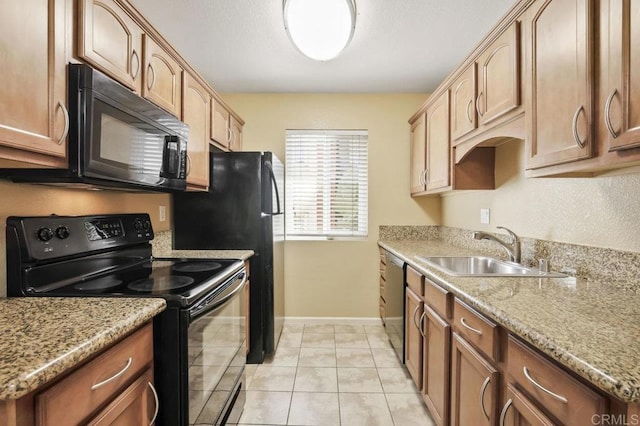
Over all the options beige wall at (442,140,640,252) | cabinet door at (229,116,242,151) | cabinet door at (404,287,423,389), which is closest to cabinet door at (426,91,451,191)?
beige wall at (442,140,640,252)

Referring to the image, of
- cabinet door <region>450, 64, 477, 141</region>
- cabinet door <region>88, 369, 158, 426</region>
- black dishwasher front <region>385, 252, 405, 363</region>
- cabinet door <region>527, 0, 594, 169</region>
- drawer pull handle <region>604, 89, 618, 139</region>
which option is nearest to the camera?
cabinet door <region>88, 369, 158, 426</region>

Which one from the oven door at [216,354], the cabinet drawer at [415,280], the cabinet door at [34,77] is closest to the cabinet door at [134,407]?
the oven door at [216,354]

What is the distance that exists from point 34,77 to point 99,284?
0.83 metres

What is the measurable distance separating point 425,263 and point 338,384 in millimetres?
1047

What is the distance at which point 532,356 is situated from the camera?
93 centimetres

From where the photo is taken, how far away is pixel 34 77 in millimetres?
998

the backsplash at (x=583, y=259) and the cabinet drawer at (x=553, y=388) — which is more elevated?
the backsplash at (x=583, y=259)

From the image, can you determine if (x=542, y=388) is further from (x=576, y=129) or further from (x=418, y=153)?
(x=418, y=153)

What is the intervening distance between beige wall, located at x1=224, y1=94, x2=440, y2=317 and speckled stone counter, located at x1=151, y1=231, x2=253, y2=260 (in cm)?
107

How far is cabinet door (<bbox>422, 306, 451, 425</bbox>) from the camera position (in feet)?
5.16

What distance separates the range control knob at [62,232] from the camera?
1413mm

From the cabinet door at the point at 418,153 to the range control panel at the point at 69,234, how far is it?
7.58 feet

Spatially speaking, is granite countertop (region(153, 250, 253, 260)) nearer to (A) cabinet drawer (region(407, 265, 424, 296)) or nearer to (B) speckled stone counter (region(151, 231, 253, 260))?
Result: (B) speckled stone counter (region(151, 231, 253, 260))

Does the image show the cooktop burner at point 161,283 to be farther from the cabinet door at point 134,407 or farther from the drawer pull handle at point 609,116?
the drawer pull handle at point 609,116
